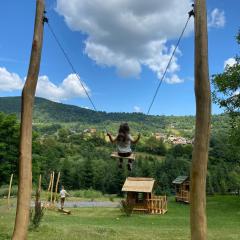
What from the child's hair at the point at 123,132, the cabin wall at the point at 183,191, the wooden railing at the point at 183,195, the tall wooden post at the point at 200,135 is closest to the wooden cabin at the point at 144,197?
the wooden railing at the point at 183,195

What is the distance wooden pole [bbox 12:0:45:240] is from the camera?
36.3 ft

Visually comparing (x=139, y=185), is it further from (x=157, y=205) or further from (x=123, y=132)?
(x=123, y=132)

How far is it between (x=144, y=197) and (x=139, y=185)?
117 centimetres

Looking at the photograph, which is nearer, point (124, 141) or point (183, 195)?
point (124, 141)

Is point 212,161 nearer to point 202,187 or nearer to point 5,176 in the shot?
point 5,176

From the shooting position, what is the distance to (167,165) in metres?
71.8

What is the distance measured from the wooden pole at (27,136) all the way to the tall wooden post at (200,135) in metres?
3.98

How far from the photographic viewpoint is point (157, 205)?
37875mm

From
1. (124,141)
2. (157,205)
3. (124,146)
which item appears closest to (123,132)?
(124,141)

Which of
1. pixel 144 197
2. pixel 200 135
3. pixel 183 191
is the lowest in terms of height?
pixel 144 197

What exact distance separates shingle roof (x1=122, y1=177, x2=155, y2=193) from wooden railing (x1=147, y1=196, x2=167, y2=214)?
1014mm

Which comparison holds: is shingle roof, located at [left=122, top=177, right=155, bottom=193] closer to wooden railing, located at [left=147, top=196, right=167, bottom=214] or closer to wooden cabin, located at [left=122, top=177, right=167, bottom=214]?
wooden cabin, located at [left=122, top=177, right=167, bottom=214]

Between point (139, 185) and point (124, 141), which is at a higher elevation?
point (139, 185)

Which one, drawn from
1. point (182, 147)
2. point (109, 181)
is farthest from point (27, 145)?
point (182, 147)
